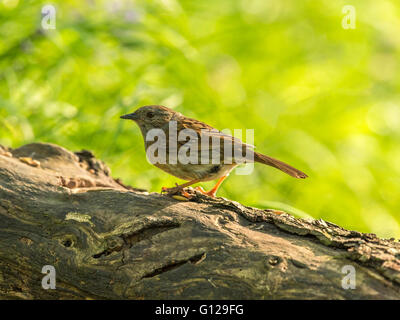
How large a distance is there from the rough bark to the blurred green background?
183 cm

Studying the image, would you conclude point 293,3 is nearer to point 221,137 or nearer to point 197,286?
point 221,137

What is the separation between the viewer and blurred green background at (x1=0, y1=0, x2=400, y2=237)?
5.50 metres

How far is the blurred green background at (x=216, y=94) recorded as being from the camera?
5.50 meters

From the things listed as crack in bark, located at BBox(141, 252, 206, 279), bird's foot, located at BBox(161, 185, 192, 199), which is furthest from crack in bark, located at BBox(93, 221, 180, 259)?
bird's foot, located at BBox(161, 185, 192, 199)

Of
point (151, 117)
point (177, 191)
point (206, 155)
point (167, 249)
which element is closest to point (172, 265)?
point (167, 249)

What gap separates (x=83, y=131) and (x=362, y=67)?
4.50 meters

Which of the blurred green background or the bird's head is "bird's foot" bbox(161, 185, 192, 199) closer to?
the bird's head

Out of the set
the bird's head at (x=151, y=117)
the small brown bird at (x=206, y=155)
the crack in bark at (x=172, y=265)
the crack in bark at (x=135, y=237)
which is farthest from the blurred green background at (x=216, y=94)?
the crack in bark at (x=172, y=265)

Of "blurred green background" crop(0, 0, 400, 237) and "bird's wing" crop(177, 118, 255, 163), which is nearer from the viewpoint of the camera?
"bird's wing" crop(177, 118, 255, 163)

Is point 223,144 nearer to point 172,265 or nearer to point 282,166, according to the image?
point 282,166

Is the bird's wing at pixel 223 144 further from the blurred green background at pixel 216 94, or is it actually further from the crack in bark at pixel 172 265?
the blurred green background at pixel 216 94

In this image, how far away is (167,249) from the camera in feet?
9.14

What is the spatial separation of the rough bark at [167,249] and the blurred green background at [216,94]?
6.00 ft
